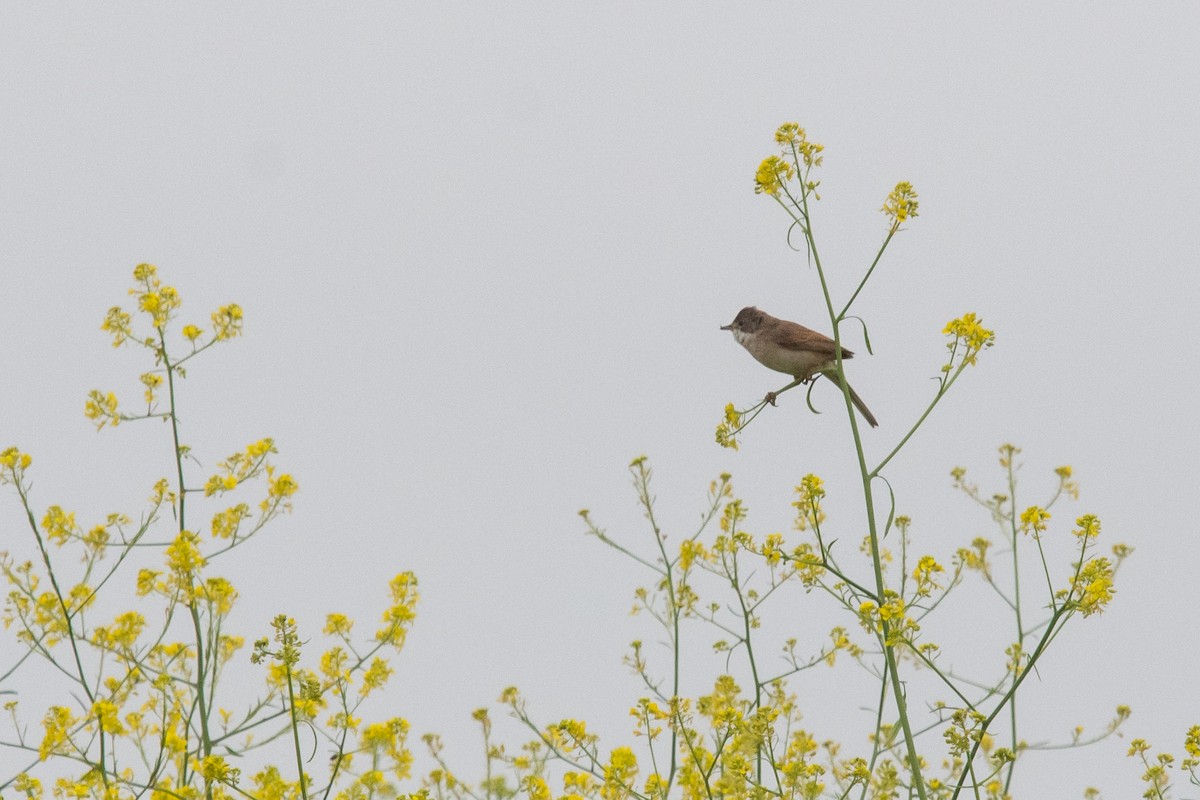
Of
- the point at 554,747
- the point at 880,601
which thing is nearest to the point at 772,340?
the point at 554,747

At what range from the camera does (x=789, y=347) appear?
249 inches

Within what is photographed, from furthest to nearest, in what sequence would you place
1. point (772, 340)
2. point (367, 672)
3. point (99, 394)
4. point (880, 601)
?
point (772, 340) < point (99, 394) < point (367, 672) < point (880, 601)

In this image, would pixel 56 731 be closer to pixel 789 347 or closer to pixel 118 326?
pixel 118 326

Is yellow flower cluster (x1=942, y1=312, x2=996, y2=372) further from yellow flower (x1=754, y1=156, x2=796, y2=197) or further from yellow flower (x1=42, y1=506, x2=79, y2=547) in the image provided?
yellow flower (x1=42, y1=506, x2=79, y2=547)

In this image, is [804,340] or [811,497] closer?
[811,497]

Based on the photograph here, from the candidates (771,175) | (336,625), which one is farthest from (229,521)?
(771,175)

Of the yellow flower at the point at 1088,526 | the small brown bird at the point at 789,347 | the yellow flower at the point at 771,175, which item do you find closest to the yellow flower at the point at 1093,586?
the yellow flower at the point at 1088,526

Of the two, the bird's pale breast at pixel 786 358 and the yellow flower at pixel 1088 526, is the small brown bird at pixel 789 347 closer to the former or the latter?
the bird's pale breast at pixel 786 358

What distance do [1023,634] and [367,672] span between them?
2.14m

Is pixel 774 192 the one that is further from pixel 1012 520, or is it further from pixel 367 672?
pixel 367 672

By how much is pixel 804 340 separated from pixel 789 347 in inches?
3.0

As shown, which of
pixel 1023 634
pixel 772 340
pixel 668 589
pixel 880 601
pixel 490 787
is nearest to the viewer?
pixel 880 601

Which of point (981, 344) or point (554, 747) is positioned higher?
point (981, 344)

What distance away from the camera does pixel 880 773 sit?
4023 mm
